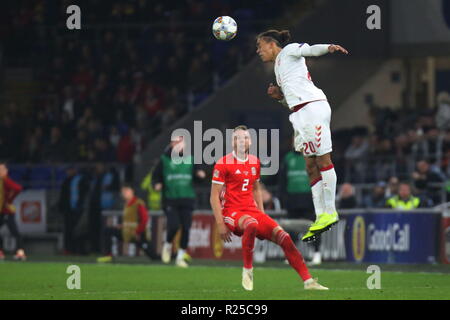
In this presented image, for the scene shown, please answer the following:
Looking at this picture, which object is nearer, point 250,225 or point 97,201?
point 250,225

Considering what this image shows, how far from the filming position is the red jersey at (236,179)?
53.7ft

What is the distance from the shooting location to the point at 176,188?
24000 mm

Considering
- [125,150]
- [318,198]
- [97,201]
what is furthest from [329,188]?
[125,150]

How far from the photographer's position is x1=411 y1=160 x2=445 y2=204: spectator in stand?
2636cm

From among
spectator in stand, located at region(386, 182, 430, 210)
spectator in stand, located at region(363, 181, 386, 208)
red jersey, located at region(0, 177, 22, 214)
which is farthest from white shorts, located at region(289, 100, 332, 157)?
red jersey, located at region(0, 177, 22, 214)

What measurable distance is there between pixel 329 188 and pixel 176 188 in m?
8.65

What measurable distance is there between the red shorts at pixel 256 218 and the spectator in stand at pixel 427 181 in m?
10.6

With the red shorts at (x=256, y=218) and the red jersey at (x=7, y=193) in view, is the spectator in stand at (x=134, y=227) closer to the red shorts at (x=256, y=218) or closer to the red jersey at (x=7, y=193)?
the red jersey at (x=7, y=193)

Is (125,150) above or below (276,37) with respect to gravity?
below

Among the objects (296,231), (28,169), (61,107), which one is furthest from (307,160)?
(61,107)

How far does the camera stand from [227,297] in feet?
48.4

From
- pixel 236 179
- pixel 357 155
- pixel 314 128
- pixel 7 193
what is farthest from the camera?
pixel 357 155

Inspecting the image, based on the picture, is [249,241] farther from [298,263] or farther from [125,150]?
[125,150]

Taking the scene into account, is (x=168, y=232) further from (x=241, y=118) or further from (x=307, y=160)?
(x=241, y=118)
